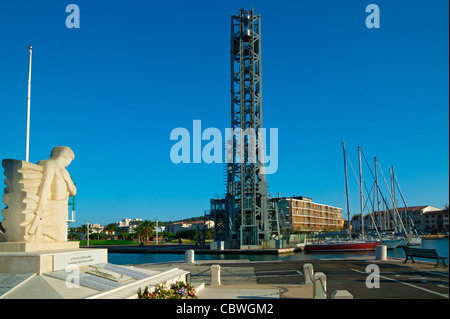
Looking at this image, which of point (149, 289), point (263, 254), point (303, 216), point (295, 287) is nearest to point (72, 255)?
point (149, 289)

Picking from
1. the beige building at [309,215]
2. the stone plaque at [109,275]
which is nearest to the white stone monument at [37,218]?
the stone plaque at [109,275]

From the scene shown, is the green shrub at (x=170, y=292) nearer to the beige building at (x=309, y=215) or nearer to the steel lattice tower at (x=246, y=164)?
the steel lattice tower at (x=246, y=164)

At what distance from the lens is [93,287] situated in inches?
401

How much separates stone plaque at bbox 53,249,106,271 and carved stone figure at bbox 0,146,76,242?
4.31ft

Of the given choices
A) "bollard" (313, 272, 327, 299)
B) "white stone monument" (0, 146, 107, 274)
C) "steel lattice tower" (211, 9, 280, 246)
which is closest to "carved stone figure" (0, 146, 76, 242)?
"white stone monument" (0, 146, 107, 274)

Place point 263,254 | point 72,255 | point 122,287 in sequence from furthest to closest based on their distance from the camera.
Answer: point 263,254
point 72,255
point 122,287

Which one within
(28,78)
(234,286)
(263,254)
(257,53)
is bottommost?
(263,254)

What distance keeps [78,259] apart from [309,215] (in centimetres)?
12731

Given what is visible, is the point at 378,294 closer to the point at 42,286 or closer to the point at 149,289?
the point at 149,289

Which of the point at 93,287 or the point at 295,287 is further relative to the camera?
the point at 295,287

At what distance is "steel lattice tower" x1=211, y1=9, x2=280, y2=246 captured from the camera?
61.0m

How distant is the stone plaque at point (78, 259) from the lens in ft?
35.4

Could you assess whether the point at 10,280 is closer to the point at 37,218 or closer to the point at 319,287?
the point at 37,218
